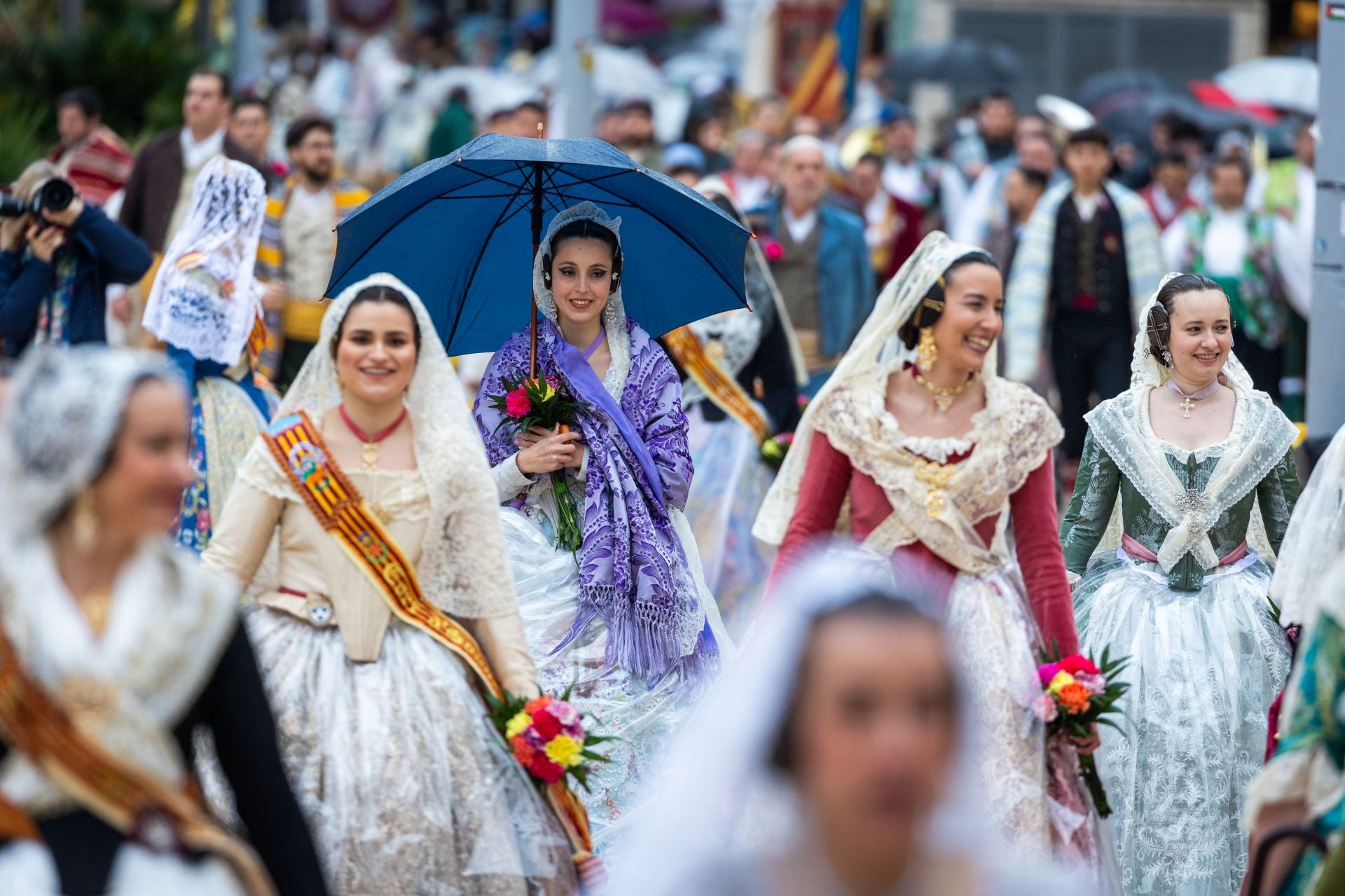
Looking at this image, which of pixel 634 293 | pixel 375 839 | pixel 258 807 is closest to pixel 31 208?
pixel 634 293

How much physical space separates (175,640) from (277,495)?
5.15 feet

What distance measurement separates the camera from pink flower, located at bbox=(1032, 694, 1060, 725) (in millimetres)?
5523

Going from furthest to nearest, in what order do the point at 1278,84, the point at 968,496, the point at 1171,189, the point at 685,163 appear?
the point at 1278,84 < the point at 1171,189 < the point at 685,163 < the point at 968,496

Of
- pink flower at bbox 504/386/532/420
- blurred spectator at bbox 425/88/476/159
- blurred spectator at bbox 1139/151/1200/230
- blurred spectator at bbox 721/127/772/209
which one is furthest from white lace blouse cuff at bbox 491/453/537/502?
blurred spectator at bbox 425/88/476/159

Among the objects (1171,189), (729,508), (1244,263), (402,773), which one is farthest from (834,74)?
(402,773)

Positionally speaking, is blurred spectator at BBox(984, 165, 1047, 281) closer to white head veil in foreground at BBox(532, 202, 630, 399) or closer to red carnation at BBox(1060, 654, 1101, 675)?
white head veil in foreground at BBox(532, 202, 630, 399)

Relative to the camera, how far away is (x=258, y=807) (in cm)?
376

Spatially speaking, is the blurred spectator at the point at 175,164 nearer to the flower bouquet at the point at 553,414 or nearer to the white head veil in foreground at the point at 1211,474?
the flower bouquet at the point at 553,414

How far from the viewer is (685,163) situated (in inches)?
523

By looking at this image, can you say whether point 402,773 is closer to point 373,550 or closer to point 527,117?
point 373,550

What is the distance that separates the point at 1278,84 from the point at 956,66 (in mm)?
3192

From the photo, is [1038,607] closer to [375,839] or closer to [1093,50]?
[375,839]

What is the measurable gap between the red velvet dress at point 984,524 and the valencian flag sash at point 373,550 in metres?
0.99

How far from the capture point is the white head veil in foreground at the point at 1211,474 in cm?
686
